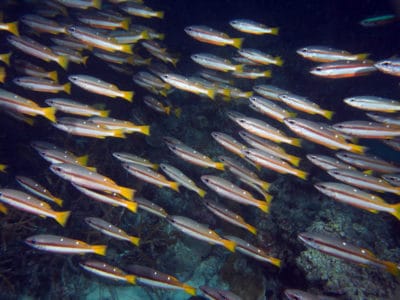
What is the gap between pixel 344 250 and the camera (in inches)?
161

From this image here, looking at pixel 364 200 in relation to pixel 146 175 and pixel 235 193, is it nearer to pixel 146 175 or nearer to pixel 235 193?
pixel 235 193

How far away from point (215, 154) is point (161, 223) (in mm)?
2600

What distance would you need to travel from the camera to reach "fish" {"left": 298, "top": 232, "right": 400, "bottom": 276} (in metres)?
4.01

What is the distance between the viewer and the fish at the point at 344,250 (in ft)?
13.2

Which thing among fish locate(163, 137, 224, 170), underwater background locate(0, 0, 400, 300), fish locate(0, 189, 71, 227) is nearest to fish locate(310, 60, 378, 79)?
fish locate(163, 137, 224, 170)

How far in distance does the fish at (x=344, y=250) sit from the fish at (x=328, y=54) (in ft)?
11.7

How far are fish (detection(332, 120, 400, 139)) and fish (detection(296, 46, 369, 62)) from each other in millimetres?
1460

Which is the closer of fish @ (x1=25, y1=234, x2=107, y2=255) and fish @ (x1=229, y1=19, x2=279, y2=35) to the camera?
fish @ (x1=25, y1=234, x2=107, y2=255)

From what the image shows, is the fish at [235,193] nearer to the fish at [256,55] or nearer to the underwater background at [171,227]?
the underwater background at [171,227]

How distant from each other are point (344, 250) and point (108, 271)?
377 cm

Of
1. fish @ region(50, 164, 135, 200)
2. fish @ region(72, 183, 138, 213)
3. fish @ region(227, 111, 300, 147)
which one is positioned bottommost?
fish @ region(72, 183, 138, 213)

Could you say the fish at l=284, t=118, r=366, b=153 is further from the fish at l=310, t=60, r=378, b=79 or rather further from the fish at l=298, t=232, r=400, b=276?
the fish at l=298, t=232, r=400, b=276

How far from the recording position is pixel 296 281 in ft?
17.9

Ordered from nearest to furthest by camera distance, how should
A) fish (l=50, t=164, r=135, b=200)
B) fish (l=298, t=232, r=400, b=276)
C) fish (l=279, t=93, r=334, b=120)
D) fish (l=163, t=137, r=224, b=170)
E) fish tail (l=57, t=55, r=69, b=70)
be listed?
fish (l=298, t=232, r=400, b=276) → fish (l=50, t=164, r=135, b=200) → fish (l=279, t=93, r=334, b=120) → fish (l=163, t=137, r=224, b=170) → fish tail (l=57, t=55, r=69, b=70)
